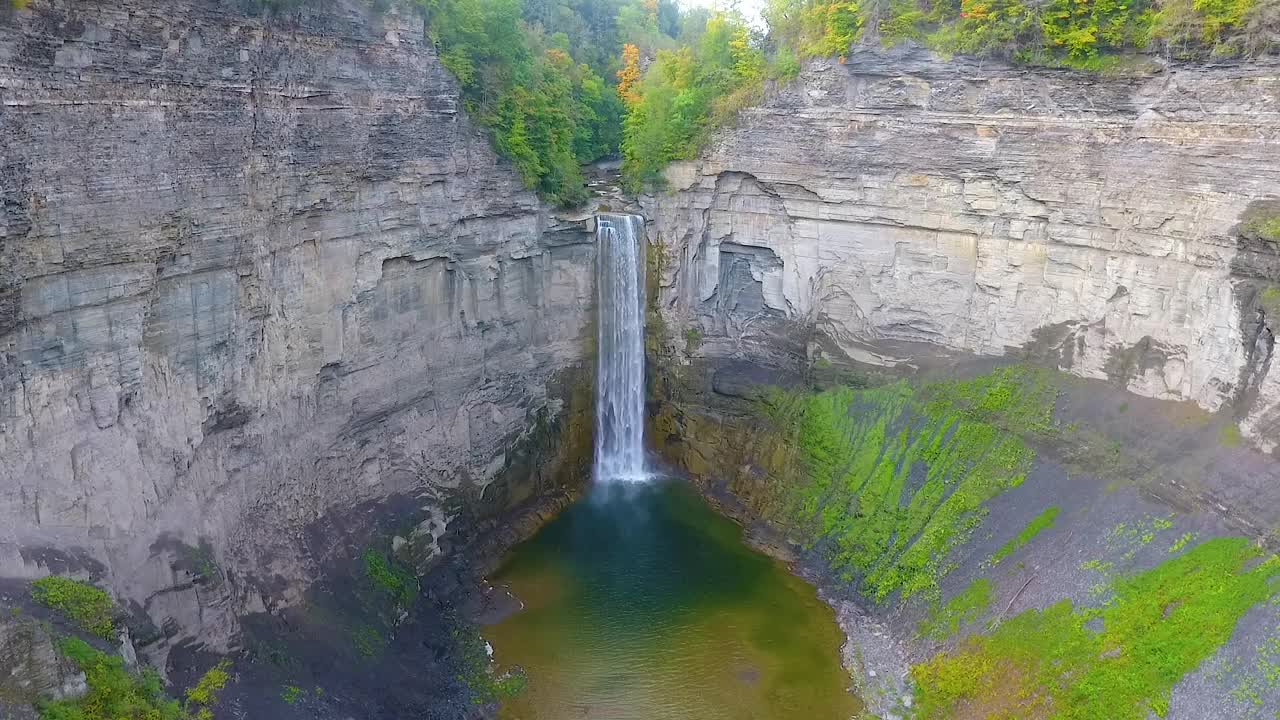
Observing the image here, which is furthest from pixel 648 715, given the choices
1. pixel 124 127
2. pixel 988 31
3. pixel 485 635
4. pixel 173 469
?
pixel 988 31

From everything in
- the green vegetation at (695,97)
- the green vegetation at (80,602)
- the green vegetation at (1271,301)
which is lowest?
the green vegetation at (80,602)

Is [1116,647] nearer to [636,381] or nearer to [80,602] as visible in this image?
[636,381]

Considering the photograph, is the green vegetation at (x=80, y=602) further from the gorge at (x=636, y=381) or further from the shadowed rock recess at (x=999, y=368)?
the shadowed rock recess at (x=999, y=368)

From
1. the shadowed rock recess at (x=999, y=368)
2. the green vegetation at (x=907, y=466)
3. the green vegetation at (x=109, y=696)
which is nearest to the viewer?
the green vegetation at (x=109, y=696)

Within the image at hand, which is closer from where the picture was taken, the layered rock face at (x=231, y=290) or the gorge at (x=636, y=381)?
the layered rock face at (x=231, y=290)

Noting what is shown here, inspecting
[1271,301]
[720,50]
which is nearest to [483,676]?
[1271,301]

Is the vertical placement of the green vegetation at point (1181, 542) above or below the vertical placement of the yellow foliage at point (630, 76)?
below

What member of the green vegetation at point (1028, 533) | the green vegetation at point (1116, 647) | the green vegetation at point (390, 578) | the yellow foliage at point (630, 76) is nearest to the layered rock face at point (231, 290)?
the green vegetation at point (390, 578)
